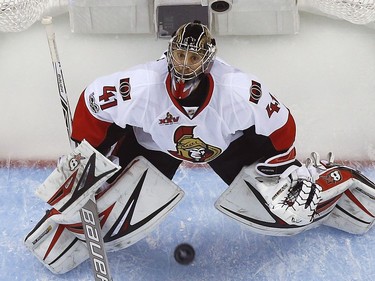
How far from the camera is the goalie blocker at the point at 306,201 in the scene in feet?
7.93

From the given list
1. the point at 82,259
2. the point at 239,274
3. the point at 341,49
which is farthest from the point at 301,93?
the point at 82,259

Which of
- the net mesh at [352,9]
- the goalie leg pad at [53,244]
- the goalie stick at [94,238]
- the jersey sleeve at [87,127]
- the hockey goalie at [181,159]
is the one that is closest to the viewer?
the hockey goalie at [181,159]

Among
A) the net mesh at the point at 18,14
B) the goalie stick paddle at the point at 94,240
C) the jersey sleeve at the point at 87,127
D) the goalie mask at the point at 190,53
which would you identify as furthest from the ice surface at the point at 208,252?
the goalie mask at the point at 190,53

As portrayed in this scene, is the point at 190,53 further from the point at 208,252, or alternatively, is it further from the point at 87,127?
the point at 208,252

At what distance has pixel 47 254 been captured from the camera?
2.60 metres

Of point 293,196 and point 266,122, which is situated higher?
point 266,122

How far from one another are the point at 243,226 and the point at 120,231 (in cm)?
42

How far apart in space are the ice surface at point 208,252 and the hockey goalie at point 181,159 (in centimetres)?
8

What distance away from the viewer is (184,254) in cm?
266

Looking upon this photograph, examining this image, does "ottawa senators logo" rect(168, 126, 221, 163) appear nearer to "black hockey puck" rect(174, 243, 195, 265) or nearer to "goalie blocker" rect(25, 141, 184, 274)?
"goalie blocker" rect(25, 141, 184, 274)

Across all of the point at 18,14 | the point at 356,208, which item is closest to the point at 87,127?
the point at 18,14

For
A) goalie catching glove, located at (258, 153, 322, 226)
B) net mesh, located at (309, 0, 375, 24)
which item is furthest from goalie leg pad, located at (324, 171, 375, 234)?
net mesh, located at (309, 0, 375, 24)

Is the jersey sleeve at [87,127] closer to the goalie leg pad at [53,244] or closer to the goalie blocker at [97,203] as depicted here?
the goalie blocker at [97,203]

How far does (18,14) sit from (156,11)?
54cm
